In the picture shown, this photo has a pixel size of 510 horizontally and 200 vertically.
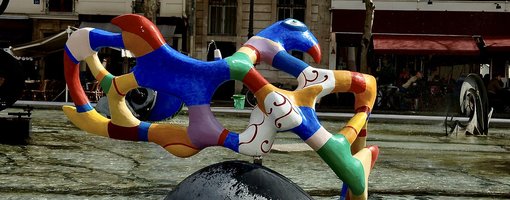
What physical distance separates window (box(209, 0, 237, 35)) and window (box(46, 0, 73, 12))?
237 inches

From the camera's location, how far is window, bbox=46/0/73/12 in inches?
1296

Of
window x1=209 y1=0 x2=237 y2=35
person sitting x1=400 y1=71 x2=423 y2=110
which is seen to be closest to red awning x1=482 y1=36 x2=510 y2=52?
person sitting x1=400 y1=71 x2=423 y2=110

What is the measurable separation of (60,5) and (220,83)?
101 ft

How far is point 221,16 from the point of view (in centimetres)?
3322

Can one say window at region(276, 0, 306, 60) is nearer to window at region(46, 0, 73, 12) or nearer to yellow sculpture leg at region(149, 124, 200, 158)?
window at region(46, 0, 73, 12)

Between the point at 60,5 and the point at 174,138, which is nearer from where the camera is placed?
the point at 174,138

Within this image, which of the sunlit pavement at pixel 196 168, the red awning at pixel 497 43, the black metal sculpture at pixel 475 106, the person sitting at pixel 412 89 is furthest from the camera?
the red awning at pixel 497 43

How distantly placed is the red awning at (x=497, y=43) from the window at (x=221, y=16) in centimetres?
1046

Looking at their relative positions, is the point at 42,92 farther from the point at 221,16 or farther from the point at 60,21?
the point at 221,16

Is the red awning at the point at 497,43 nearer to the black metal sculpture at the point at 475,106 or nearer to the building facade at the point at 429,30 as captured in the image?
the building facade at the point at 429,30

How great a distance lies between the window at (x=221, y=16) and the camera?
33094mm

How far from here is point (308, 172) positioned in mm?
8391

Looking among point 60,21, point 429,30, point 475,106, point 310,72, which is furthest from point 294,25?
point 60,21

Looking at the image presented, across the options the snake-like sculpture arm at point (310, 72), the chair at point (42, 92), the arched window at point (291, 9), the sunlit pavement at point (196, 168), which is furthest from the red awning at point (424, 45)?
the snake-like sculpture arm at point (310, 72)
